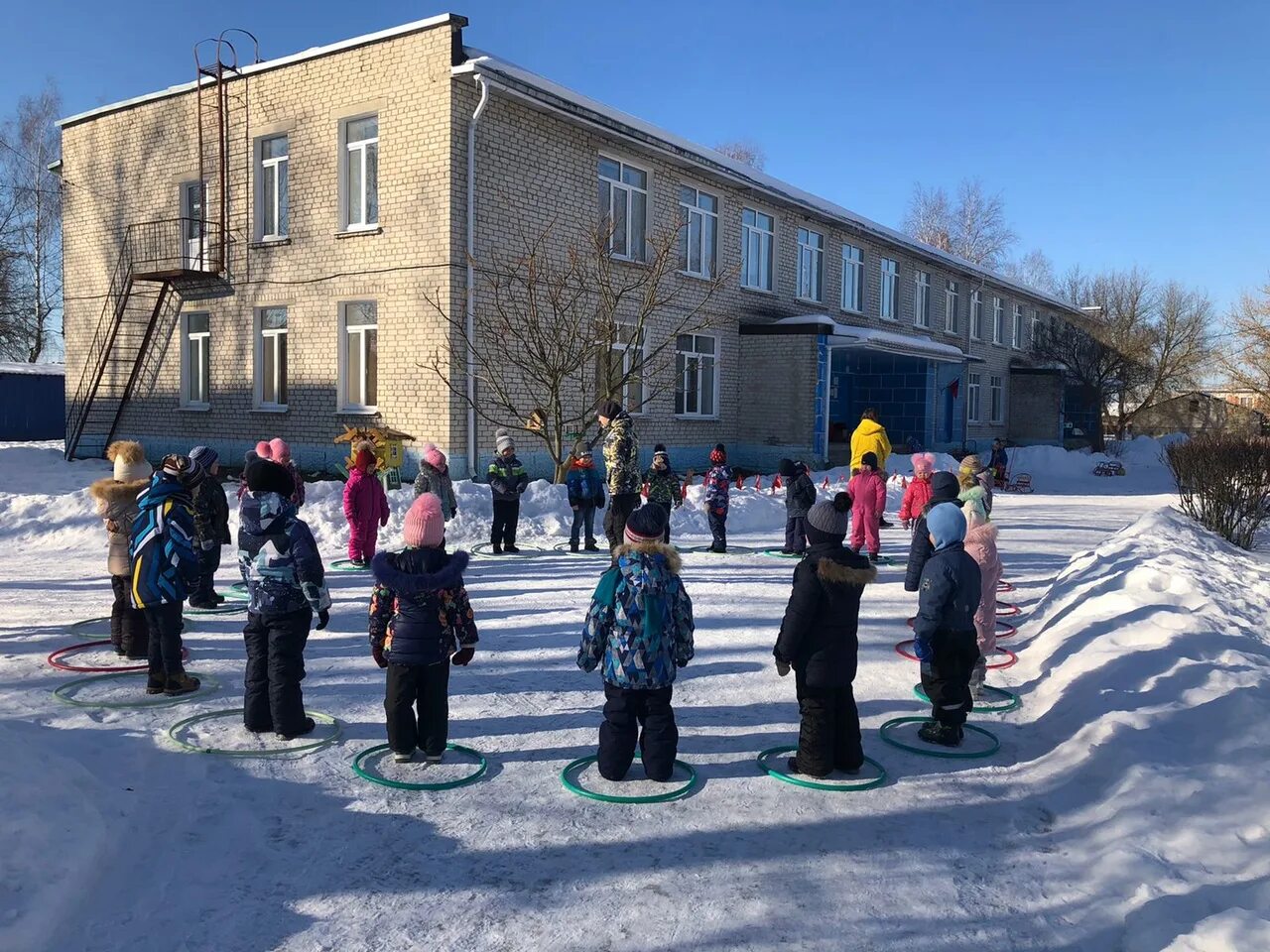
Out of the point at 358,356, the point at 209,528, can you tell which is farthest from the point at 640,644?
the point at 358,356

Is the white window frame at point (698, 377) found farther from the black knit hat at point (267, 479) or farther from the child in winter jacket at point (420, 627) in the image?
the child in winter jacket at point (420, 627)

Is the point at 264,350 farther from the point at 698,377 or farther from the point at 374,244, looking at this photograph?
the point at 698,377

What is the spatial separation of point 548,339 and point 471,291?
154cm

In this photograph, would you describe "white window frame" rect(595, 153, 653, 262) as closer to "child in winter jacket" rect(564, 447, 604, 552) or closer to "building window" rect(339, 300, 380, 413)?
"building window" rect(339, 300, 380, 413)

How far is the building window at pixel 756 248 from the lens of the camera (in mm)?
22828

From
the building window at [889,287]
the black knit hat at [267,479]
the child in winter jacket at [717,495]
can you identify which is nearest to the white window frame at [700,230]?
the building window at [889,287]

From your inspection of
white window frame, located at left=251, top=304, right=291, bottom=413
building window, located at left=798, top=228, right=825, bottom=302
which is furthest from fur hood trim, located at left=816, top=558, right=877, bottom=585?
building window, located at left=798, top=228, right=825, bottom=302

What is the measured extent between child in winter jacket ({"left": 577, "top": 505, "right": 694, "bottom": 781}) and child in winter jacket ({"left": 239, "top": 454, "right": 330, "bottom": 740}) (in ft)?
5.08

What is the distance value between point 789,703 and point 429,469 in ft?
18.7

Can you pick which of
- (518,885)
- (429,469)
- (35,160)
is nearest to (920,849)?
(518,885)

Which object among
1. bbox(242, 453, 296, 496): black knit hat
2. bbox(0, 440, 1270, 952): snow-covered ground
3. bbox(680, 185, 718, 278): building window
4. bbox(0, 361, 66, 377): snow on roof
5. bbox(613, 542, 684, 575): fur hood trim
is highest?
bbox(680, 185, 718, 278): building window

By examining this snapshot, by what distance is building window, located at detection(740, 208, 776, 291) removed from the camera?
22.8 meters

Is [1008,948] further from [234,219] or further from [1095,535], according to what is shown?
[234,219]

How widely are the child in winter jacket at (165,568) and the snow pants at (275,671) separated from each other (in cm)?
84
